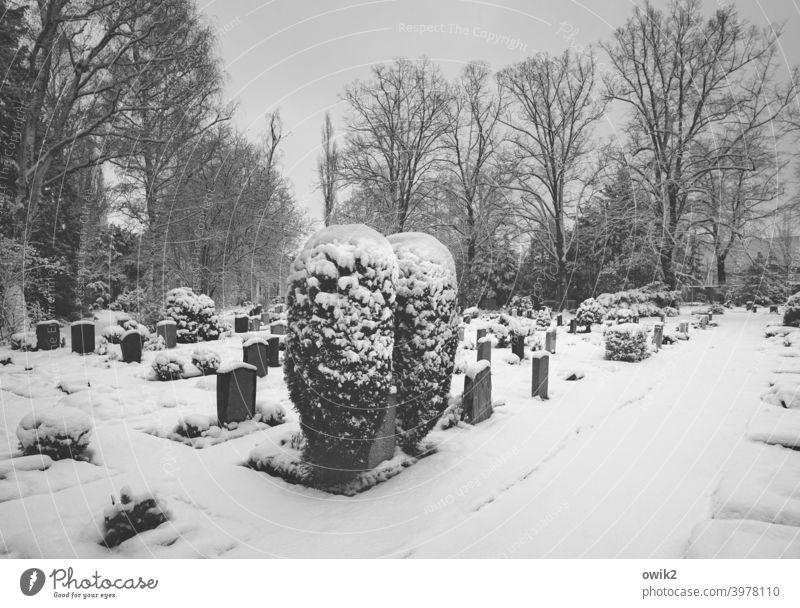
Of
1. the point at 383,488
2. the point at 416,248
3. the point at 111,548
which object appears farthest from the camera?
the point at 416,248

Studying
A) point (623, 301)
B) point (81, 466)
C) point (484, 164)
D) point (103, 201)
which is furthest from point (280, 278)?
point (81, 466)

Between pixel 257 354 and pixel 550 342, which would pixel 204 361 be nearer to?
pixel 257 354

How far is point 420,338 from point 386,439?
1141 millimetres

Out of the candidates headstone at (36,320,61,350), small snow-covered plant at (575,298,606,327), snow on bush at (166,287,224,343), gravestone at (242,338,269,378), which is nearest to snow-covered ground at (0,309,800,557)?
gravestone at (242,338,269,378)

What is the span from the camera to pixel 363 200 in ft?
61.0

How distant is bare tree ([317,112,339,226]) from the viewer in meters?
17.3

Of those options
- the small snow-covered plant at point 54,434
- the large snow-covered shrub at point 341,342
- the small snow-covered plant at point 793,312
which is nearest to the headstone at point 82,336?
the small snow-covered plant at point 54,434

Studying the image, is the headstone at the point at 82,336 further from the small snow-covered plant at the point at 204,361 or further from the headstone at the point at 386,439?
the headstone at the point at 386,439

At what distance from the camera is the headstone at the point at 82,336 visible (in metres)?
10.2

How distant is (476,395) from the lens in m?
5.23

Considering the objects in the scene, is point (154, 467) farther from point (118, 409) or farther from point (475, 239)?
point (475, 239)

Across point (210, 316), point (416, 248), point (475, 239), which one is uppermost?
point (475, 239)

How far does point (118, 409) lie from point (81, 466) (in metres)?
2.15

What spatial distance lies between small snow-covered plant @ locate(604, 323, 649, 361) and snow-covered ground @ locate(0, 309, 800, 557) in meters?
3.95
